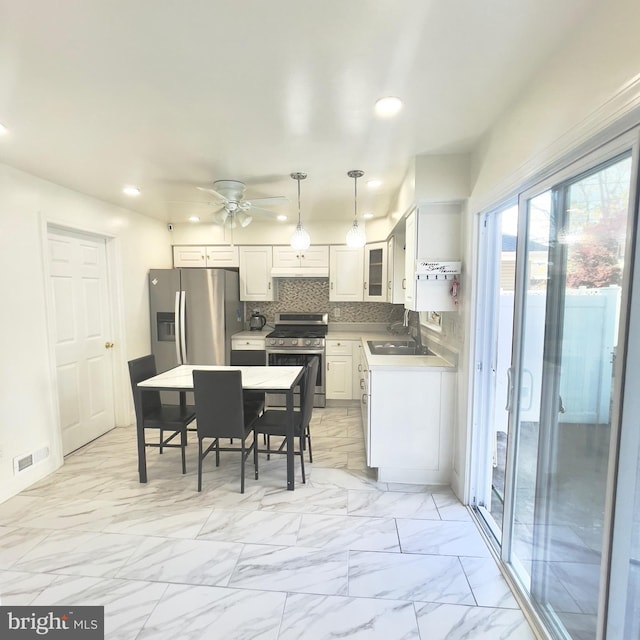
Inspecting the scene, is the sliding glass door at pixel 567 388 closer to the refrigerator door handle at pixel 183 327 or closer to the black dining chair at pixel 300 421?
the black dining chair at pixel 300 421

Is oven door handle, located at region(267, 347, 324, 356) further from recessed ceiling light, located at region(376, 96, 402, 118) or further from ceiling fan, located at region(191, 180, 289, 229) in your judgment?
recessed ceiling light, located at region(376, 96, 402, 118)

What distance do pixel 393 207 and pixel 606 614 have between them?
3.21 meters

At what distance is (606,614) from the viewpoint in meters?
1.12

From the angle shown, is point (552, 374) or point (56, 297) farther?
point (56, 297)

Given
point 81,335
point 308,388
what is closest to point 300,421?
point 308,388

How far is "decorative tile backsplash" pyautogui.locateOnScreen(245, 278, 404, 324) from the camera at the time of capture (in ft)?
16.0

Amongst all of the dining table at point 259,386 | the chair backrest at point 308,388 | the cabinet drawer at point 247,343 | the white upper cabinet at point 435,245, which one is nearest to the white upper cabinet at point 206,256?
the cabinet drawer at point 247,343

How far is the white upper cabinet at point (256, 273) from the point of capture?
4.60 m

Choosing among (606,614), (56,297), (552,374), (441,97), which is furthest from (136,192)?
(606,614)

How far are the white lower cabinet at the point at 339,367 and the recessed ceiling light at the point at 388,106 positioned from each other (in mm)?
2893

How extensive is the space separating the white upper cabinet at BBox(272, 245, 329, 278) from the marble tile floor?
254 centimetres

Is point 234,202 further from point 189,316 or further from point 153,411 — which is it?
point 153,411

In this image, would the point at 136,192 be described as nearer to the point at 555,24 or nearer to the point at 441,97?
the point at 441,97

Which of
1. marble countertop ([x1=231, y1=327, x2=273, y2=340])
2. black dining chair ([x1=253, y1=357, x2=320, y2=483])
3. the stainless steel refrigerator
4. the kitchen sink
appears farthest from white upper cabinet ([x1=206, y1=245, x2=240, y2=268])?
black dining chair ([x1=253, y1=357, x2=320, y2=483])
